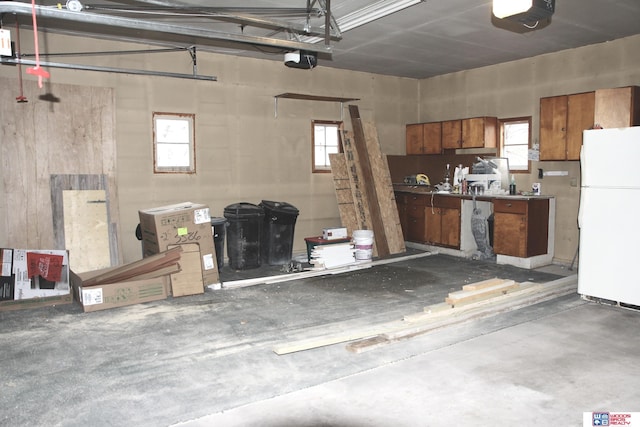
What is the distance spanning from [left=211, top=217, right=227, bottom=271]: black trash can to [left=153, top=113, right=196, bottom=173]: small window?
988 millimetres

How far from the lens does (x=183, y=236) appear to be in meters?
5.31

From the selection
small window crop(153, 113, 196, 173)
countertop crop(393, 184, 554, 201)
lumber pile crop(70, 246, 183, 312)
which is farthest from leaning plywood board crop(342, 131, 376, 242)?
lumber pile crop(70, 246, 183, 312)

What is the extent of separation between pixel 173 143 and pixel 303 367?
14.1 feet

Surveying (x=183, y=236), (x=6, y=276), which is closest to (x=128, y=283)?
(x=183, y=236)

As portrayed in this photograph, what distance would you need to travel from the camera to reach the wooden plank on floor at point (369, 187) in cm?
736

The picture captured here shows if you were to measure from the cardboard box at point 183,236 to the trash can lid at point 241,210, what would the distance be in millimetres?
803

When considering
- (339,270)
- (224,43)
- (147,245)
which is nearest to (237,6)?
(224,43)

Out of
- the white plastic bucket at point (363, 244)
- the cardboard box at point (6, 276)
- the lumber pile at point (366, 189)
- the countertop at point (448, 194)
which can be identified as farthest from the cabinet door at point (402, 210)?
the cardboard box at point (6, 276)

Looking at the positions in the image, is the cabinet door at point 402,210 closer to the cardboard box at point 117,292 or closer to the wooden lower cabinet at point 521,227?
the wooden lower cabinet at point 521,227

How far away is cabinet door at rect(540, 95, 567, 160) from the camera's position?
622 cm

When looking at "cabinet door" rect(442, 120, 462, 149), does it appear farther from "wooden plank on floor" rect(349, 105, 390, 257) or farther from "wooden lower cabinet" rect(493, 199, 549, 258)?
"wooden lower cabinet" rect(493, 199, 549, 258)

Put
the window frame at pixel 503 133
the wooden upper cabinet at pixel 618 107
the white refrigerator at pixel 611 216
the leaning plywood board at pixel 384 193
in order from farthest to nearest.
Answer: the leaning plywood board at pixel 384 193
the window frame at pixel 503 133
the wooden upper cabinet at pixel 618 107
the white refrigerator at pixel 611 216

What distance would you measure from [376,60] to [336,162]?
167cm

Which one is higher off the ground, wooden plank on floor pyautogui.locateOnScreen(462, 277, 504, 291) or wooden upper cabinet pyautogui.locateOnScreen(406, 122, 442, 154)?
wooden upper cabinet pyautogui.locateOnScreen(406, 122, 442, 154)
